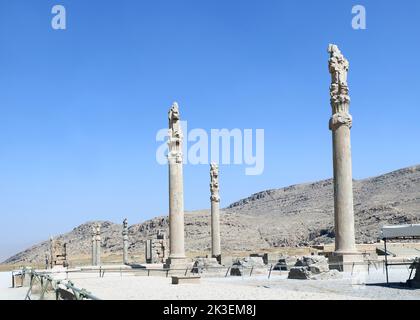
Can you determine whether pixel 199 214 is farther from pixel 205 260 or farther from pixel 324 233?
pixel 205 260

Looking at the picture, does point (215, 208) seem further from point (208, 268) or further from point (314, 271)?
point (314, 271)

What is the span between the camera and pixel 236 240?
83312 mm

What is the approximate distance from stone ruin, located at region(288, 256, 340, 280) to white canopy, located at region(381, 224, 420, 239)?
288 cm

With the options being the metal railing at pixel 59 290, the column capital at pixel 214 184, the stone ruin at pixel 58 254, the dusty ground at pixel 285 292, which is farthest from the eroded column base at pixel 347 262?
the stone ruin at pixel 58 254

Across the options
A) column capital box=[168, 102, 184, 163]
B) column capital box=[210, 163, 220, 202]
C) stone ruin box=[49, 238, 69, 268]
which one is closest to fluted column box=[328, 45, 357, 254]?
column capital box=[168, 102, 184, 163]

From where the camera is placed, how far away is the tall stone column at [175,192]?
25.7 meters

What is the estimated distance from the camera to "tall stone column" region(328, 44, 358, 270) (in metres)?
21.4

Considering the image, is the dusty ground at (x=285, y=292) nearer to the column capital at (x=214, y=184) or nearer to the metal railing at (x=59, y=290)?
the metal railing at (x=59, y=290)

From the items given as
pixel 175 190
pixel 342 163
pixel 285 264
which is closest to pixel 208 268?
pixel 285 264

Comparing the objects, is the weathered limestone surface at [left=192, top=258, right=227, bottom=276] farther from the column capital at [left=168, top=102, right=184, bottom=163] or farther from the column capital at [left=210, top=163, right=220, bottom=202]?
the column capital at [left=210, top=163, right=220, bottom=202]

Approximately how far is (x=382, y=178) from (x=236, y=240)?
228 feet

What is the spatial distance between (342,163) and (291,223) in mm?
84264

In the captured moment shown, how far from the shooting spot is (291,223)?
4114 inches
